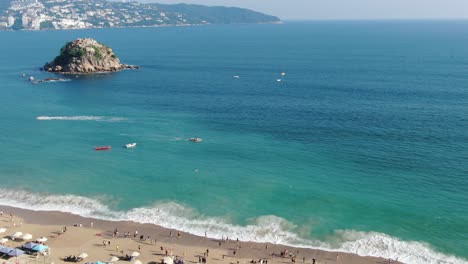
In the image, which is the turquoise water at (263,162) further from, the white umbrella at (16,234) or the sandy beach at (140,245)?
the white umbrella at (16,234)

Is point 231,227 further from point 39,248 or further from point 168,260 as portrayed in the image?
point 39,248

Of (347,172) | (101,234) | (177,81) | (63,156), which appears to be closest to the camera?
(101,234)

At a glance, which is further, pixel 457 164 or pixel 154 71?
pixel 154 71

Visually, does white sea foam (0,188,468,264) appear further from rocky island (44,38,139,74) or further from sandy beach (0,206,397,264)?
rocky island (44,38,139,74)

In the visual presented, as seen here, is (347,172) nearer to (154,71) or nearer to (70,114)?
(70,114)

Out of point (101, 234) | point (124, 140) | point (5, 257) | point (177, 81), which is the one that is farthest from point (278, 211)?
point (177, 81)

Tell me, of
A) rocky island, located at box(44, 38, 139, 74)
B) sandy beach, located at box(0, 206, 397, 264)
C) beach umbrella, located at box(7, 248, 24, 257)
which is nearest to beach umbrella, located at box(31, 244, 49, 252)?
sandy beach, located at box(0, 206, 397, 264)
